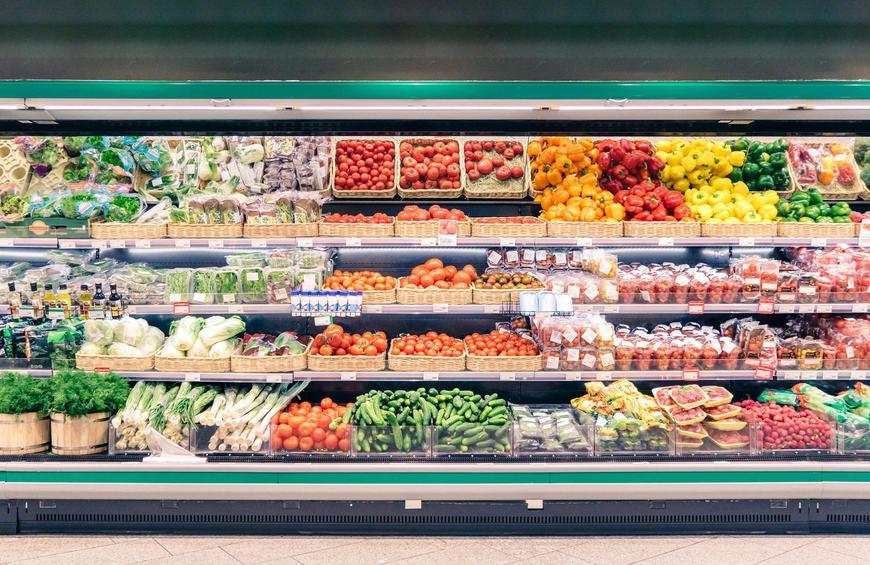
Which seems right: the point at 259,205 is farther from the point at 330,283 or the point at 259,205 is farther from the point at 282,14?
the point at 282,14

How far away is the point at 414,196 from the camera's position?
4.33m

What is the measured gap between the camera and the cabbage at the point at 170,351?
155 inches

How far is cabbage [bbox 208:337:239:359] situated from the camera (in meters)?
3.95

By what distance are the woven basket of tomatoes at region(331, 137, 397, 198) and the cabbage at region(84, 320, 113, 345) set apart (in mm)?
1699

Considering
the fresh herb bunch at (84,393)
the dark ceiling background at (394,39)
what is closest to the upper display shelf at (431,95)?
the dark ceiling background at (394,39)

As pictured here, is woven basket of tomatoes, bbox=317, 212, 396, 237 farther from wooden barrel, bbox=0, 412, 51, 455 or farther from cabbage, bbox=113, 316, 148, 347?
wooden barrel, bbox=0, 412, 51, 455

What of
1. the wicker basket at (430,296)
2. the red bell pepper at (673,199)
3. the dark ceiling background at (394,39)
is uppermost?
the dark ceiling background at (394,39)

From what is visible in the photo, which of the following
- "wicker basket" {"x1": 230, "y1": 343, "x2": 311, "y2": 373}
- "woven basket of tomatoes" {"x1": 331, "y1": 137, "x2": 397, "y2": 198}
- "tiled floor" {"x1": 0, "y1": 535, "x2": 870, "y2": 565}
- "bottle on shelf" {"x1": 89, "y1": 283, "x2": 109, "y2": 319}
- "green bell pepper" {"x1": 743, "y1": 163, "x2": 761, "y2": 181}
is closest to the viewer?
"tiled floor" {"x1": 0, "y1": 535, "x2": 870, "y2": 565}

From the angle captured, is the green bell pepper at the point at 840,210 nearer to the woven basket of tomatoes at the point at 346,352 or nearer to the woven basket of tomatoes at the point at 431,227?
the woven basket of tomatoes at the point at 431,227

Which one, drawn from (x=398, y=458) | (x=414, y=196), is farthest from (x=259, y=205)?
(x=398, y=458)

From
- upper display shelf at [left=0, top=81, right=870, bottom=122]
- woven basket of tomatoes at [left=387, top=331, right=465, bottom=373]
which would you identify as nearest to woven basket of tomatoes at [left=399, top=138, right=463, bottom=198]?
upper display shelf at [left=0, top=81, right=870, bottom=122]

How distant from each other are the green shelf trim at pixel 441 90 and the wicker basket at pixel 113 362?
155cm

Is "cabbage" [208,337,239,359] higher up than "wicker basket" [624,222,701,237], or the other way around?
"wicker basket" [624,222,701,237]

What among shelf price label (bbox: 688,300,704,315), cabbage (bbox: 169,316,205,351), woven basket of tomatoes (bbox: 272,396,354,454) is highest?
shelf price label (bbox: 688,300,704,315)
